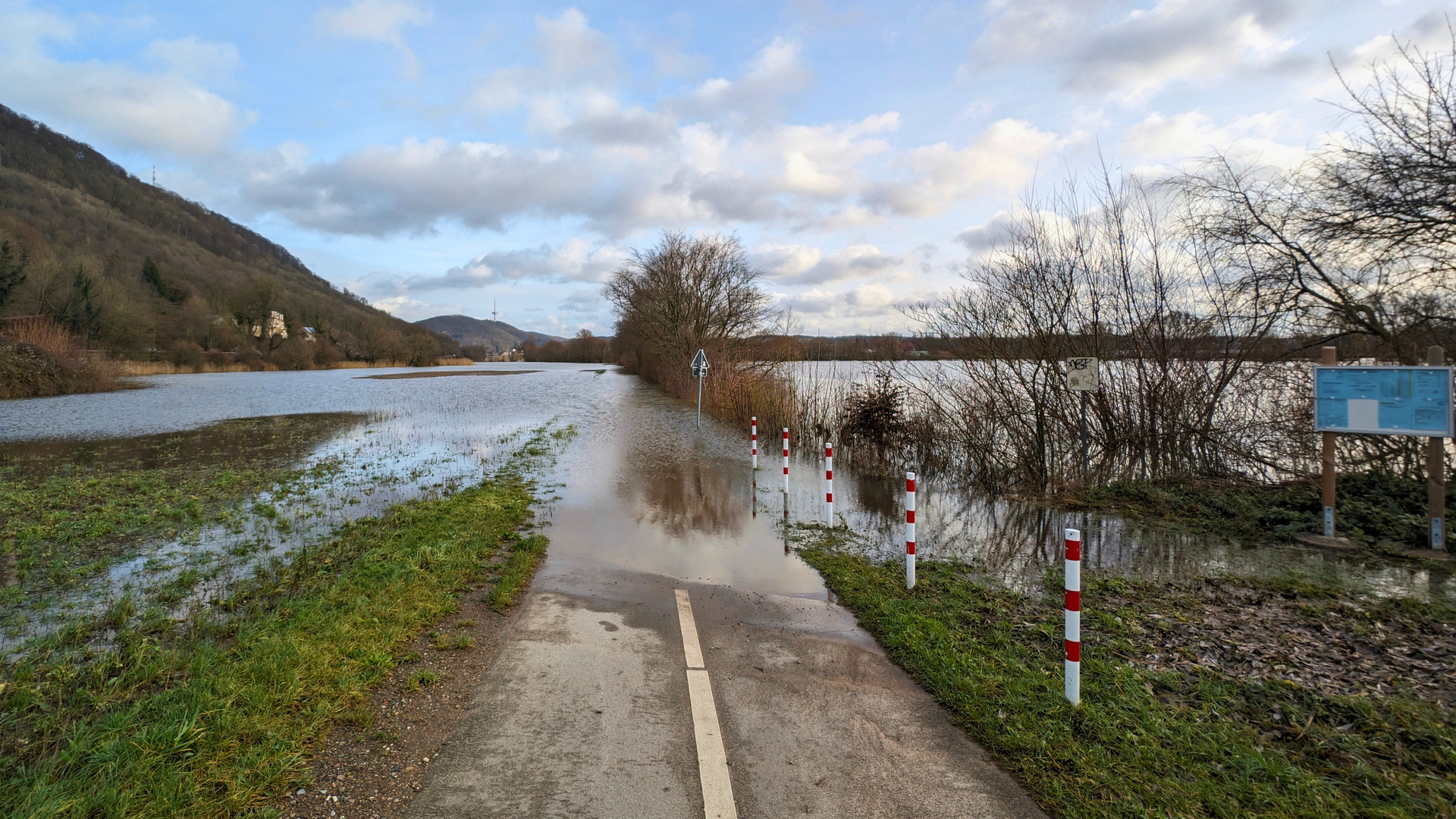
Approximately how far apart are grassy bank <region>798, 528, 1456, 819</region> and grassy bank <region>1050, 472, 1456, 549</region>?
2505 mm

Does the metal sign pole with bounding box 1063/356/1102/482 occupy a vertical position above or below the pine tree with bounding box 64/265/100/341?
below

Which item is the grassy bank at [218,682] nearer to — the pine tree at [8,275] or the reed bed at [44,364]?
the reed bed at [44,364]

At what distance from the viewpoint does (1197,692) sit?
397 cm

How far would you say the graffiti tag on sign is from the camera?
10219mm

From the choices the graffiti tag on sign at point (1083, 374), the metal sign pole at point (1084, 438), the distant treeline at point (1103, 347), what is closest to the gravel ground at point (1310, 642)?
the graffiti tag on sign at point (1083, 374)

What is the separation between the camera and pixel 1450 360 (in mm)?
8242

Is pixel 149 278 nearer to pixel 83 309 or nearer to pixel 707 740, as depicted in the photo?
pixel 83 309

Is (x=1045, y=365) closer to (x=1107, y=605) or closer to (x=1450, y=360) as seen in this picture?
(x=1450, y=360)

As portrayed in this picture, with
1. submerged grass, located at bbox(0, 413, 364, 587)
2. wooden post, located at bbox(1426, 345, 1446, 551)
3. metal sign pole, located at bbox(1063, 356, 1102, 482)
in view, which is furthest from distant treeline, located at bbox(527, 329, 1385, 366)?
submerged grass, located at bbox(0, 413, 364, 587)

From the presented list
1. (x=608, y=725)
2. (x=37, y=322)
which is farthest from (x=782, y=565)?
(x=37, y=322)

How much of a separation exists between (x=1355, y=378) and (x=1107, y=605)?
15.7ft

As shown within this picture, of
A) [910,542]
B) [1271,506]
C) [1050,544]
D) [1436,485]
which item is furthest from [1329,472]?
[910,542]

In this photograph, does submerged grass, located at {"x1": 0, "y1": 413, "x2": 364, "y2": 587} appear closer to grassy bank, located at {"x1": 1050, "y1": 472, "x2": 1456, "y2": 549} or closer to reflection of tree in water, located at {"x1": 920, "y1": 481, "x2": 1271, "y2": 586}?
reflection of tree in water, located at {"x1": 920, "y1": 481, "x2": 1271, "y2": 586}

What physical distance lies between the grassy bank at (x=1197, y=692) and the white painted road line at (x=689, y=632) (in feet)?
4.66
